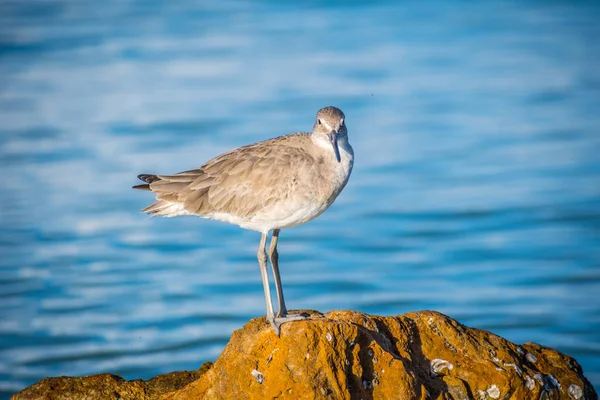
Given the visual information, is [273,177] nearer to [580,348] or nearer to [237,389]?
[237,389]

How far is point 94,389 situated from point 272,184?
8.52 ft

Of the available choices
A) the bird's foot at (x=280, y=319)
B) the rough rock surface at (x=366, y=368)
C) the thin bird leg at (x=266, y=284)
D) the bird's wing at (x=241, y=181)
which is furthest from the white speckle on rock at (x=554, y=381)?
the bird's wing at (x=241, y=181)

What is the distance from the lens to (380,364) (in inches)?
323

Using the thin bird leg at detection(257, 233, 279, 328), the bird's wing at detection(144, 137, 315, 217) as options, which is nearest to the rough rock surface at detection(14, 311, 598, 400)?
the thin bird leg at detection(257, 233, 279, 328)

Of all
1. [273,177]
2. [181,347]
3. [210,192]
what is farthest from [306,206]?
[181,347]

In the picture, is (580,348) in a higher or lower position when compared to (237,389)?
lower

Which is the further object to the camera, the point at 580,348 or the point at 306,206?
the point at 580,348

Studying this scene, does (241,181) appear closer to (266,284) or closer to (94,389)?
(266,284)

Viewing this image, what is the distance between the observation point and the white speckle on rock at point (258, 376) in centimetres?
812

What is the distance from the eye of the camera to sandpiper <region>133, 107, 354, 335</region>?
Answer: 9.56 m

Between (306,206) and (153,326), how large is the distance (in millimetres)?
7395

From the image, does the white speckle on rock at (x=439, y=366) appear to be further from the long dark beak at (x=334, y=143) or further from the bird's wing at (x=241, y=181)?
the long dark beak at (x=334, y=143)

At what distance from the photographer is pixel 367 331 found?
8.36 m

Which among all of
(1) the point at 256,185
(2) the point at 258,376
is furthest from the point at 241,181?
(2) the point at 258,376
